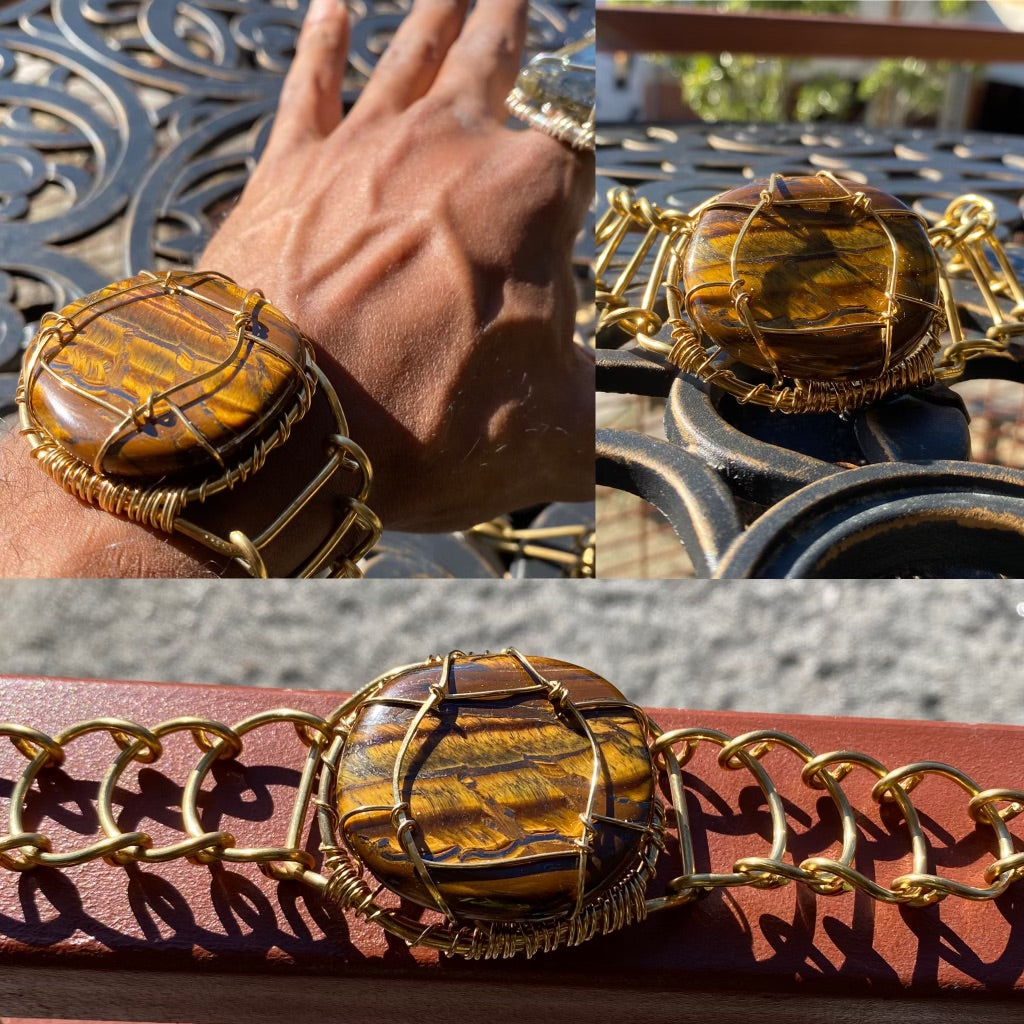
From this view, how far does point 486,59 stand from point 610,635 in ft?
2.06

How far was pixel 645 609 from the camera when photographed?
1183 mm

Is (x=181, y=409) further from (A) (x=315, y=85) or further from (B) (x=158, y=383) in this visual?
(A) (x=315, y=85)

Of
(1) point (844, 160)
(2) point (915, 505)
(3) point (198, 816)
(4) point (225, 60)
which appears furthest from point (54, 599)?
(1) point (844, 160)

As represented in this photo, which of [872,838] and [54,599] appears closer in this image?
[872,838]

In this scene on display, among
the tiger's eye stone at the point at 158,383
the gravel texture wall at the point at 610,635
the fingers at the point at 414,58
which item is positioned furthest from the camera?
the gravel texture wall at the point at 610,635

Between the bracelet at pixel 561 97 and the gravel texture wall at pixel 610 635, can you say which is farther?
the gravel texture wall at pixel 610 635

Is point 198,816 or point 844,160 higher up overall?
point 844,160

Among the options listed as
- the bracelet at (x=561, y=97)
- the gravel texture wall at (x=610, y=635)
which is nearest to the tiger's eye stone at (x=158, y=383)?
the bracelet at (x=561, y=97)

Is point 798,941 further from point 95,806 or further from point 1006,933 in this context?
point 95,806

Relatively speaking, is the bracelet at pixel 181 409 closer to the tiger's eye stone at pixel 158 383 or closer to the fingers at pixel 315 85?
the tiger's eye stone at pixel 158 383

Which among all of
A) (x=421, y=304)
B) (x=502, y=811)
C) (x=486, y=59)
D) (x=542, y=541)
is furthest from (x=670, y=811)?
(x=486, y=59)

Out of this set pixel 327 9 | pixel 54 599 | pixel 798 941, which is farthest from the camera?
pixel 54 599

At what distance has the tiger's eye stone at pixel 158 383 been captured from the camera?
57cm

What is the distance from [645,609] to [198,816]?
728mm
